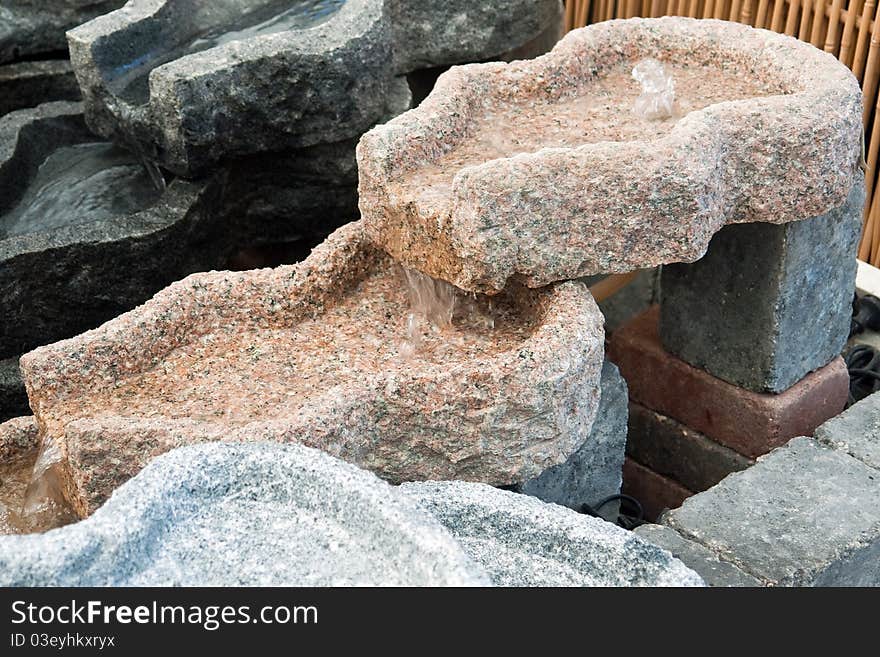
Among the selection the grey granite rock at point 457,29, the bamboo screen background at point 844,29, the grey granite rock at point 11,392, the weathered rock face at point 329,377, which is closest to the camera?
the weathered rock face at point 329,377

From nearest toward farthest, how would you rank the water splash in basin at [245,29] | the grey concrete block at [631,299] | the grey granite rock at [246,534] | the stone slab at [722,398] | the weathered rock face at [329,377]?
the grey granite rock at [246,534] → the weathered rock face at [329,377] → the stone slab at [722,398] → the water splash in basin at [245,29] → the grey concrete block at [631,299]

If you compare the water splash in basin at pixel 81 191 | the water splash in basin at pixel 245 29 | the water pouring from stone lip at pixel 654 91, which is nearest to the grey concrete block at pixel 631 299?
the water pouring from stone lip at pixel 654 91

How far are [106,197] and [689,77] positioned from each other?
1730mm

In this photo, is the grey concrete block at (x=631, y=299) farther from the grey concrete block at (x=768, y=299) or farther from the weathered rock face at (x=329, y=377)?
the weathered rock face at (x=329, y=377)

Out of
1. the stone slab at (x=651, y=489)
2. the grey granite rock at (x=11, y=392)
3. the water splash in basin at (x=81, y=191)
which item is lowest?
the stone slab at (x=651, y=489)

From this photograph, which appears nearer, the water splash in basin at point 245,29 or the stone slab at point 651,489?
the stone slab at point 651,489

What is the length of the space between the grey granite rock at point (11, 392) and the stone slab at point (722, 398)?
1.57m

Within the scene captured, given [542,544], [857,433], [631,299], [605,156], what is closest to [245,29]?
[631,299]

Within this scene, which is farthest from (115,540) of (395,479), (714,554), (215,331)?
(714,554)

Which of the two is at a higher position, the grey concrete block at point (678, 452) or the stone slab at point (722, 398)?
the stone slab at point (722, 398)

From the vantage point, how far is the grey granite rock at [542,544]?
1797 millimetres

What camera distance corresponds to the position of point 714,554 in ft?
7.98

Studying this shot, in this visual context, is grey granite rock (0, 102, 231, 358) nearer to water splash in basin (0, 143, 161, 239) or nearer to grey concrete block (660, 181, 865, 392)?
water splash in basin (0, 143, 161, 239)
